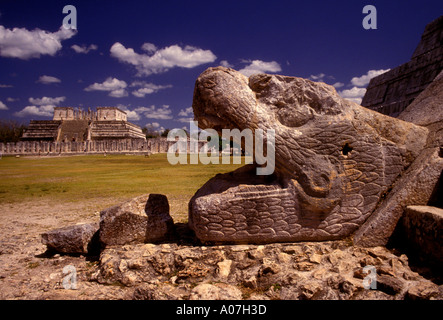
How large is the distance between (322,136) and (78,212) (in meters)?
5.42

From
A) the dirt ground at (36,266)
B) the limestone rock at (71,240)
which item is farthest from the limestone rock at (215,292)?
the limestone rock at (71,240)

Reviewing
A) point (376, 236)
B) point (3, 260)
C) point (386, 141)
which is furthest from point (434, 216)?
point (3, 260)

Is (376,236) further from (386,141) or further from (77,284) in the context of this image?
(77,284)

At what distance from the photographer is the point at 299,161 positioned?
289 cm

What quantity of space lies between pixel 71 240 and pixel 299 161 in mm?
2883

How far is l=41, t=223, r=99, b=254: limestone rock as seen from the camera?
3.28m

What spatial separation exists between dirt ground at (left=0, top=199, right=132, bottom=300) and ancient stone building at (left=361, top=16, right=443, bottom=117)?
7769 millimetres

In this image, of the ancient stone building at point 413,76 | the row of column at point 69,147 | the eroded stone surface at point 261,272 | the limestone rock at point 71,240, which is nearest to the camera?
the eroded stone surface at point 261,272

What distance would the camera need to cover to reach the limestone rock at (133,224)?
3088 mm

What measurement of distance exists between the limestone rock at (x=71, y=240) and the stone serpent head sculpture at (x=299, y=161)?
4.76 ft

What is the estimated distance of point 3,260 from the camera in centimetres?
334

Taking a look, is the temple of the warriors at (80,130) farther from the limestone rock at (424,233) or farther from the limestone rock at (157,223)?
the limestone rock at (424,233)

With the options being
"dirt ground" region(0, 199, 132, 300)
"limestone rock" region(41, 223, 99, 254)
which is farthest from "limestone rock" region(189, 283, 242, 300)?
"limestone rock" region(41, 223, 99, 254)

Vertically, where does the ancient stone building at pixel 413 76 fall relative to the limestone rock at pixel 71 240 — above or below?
above
